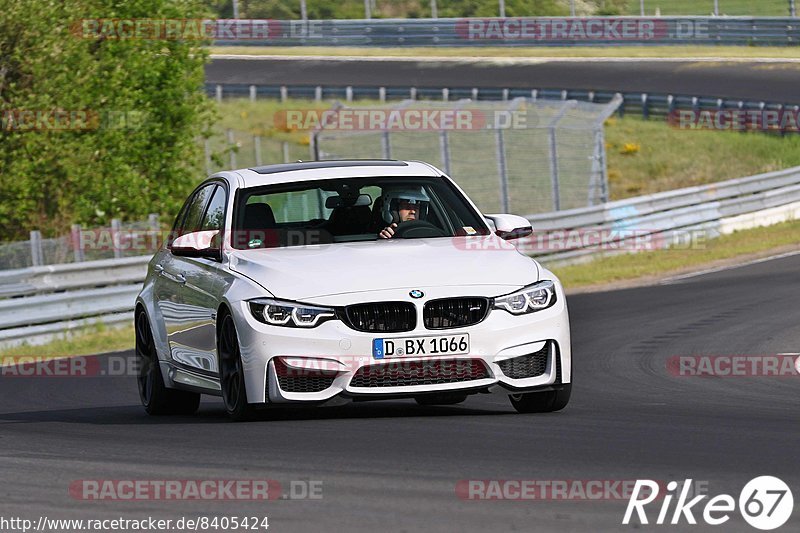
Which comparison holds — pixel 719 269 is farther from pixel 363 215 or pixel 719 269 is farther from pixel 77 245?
pixel 363 215

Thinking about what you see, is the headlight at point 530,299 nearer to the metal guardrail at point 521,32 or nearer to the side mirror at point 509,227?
the side mirror at point 509,227

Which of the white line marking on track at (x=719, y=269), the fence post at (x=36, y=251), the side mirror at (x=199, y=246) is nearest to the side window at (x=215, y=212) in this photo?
the side mirror at (x=199, y=246)

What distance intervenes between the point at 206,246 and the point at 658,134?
123 ft

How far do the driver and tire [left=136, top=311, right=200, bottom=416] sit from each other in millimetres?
2009

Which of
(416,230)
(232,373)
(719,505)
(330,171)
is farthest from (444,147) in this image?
(719,505)

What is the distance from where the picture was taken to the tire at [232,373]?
30.0ft

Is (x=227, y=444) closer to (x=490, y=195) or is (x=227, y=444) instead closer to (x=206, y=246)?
(x=206, y=246)

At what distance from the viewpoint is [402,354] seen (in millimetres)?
8852

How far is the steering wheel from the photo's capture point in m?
10.0

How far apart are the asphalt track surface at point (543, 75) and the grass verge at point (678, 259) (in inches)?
710

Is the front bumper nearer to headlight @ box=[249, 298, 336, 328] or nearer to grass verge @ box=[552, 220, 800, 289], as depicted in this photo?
headlight @ box=[249, 298, 336, 328]

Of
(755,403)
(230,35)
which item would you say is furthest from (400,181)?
(230,35)

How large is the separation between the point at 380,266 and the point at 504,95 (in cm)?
4284

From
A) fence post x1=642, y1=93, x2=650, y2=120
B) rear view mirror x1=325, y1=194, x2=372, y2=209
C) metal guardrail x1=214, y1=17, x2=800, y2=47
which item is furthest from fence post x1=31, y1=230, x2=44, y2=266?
metal guardrail x1=214, y1=17, x2=800, y2=47
